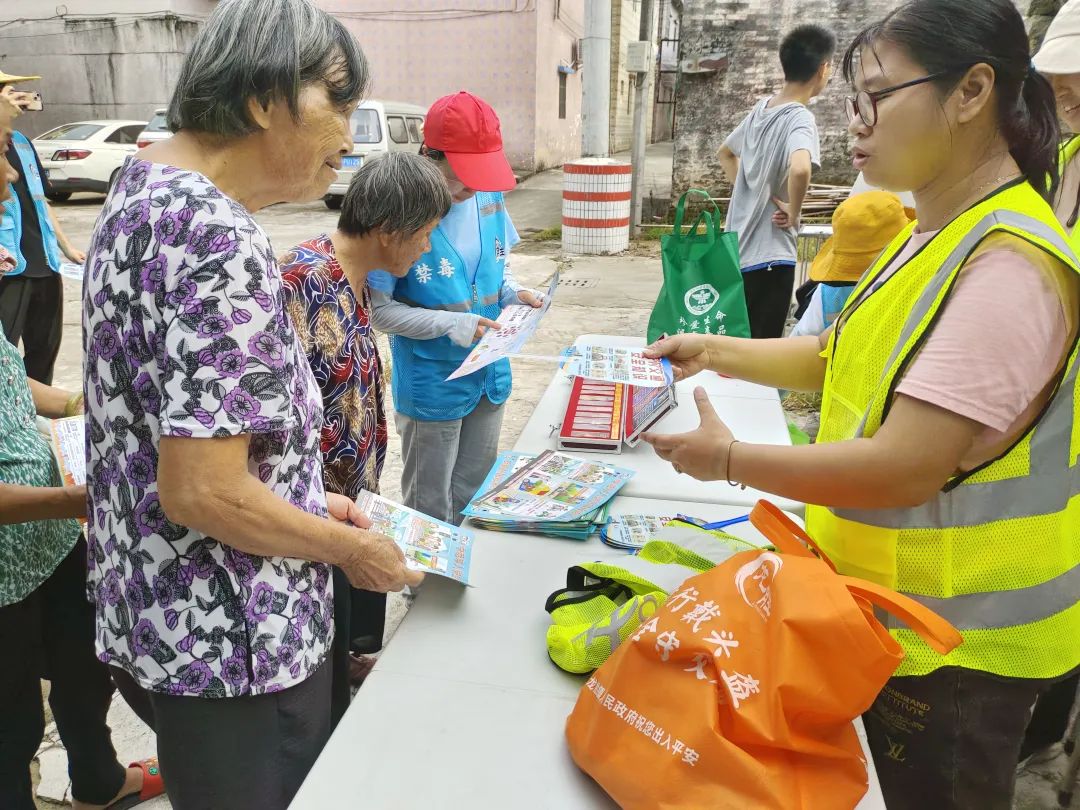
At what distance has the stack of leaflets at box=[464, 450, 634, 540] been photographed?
179 centimetres

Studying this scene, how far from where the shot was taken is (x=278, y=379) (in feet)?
3.21

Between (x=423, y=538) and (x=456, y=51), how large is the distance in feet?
51.8

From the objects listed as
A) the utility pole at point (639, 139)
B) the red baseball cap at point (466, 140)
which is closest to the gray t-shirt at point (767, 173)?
the red baseball cap at point (466, 140)

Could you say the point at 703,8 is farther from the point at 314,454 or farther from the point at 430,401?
the point at 314,454

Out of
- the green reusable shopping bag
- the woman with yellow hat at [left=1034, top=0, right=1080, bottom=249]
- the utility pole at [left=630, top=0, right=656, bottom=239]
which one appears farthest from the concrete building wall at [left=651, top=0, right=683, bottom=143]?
the woman with yellow hat at [left=1034, top=0, right=1080, bottom=249]

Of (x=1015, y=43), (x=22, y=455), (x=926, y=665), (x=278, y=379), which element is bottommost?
(x=926, y=665)

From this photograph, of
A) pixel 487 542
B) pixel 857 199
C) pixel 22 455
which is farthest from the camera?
pixel 857 199

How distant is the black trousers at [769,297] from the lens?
379cm

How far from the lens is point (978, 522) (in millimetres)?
1120

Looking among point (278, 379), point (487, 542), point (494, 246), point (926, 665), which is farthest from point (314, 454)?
point (494, 246)

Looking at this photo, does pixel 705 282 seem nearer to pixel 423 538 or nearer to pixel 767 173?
pixel 767 173

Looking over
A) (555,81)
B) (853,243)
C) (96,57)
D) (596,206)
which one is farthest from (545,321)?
(96,57)

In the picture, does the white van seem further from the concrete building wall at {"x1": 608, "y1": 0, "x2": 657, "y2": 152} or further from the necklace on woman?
the necklace on woman

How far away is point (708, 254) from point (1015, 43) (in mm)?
1735
